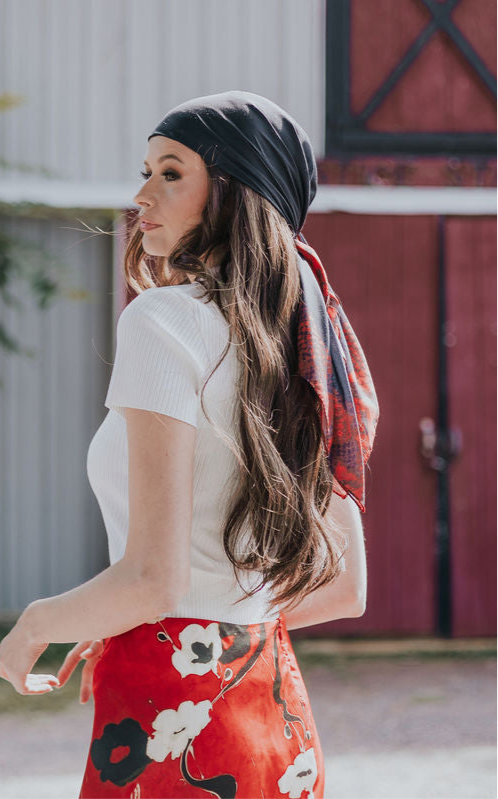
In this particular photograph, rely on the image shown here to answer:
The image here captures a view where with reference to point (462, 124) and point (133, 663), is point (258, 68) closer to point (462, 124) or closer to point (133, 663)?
point (462, 124)

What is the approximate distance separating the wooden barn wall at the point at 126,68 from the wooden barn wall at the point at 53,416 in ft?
1.89

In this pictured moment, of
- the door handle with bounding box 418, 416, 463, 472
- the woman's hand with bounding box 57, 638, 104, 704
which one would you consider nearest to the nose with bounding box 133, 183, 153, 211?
the woman's hand with bounding box 57, 638, 104, 704

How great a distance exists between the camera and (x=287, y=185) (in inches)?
59.1

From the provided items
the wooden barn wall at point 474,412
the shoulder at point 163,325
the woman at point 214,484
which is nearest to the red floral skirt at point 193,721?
the woman at point 214,484

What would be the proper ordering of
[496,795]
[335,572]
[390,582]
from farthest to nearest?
[390,582], [496,795], [335,572]

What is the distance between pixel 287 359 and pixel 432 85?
568 centimetres

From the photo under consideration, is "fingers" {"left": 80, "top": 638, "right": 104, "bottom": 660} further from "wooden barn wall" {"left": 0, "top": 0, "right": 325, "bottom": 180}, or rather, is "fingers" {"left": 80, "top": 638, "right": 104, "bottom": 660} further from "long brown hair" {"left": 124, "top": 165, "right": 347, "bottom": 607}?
"wooden barn wall" {"left": 0, "top": 0, "right": 325, "bottom": 180}

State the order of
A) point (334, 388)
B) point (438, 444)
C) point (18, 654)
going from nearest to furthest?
point (18, 654)
point (334, 388)
point (438, 444)

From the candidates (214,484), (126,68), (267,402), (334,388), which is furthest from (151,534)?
(126,68)

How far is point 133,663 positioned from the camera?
4.52ft

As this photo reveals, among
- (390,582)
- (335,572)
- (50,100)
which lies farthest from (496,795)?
(50,100)

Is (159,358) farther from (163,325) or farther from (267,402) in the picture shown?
(267,402)

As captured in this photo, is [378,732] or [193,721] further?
[378,732]

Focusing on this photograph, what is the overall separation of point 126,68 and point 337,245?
180 cm
